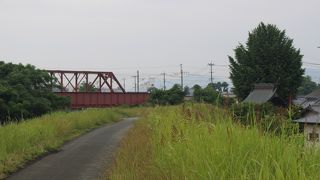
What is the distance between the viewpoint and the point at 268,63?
63156 mm

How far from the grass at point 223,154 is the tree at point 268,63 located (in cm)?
5271

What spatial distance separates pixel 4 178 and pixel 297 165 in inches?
329

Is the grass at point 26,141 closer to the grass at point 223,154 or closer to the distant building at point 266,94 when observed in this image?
the grass at point 223,154

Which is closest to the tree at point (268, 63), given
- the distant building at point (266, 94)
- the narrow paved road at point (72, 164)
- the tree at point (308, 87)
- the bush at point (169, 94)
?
the distant building at point (266, 94)

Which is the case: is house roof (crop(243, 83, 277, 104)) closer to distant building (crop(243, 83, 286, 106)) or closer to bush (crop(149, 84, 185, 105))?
distant building (crop(243, 83, 286, 106))

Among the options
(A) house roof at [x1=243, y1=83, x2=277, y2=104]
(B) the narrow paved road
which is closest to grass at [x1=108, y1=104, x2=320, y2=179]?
(B) the narrow paved road

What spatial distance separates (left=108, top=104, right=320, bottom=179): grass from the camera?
4832 mm

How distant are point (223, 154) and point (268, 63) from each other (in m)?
58.8

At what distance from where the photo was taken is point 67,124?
80.1ft

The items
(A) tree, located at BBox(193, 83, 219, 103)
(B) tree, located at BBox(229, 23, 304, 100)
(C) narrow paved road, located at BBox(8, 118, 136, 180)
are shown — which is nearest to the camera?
(A) tree, located at BBox(193, 83, 219, 103)

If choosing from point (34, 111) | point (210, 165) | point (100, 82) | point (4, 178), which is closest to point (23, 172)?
point (4, 178)

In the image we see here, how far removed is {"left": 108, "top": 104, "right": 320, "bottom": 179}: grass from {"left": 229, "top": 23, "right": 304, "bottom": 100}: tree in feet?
173

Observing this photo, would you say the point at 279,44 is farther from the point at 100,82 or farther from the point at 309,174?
the point at 309,174

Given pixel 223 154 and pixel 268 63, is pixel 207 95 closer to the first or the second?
pixel 268 63
